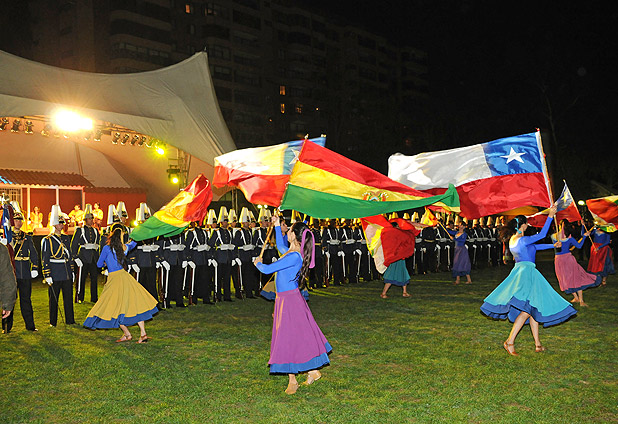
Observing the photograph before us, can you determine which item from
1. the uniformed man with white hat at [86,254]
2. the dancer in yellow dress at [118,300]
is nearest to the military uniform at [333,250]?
the uniformed man with white hat at [86,254]

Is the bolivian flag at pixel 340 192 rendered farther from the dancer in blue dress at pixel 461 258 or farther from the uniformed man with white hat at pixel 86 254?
the dancer in blue dress at pixel 461 258

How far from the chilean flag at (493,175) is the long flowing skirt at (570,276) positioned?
168 inches

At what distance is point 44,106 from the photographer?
1277cm

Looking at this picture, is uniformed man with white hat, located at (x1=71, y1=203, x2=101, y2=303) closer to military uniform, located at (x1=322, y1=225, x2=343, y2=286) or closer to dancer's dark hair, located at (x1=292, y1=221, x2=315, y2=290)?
military uniform, located at (x1=322, y1=225, x2=343, y2=286)

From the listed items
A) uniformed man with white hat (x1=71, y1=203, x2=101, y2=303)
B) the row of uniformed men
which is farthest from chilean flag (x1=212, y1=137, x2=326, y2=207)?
the row of uniformed men

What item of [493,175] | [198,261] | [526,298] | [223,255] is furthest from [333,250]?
[526,298]

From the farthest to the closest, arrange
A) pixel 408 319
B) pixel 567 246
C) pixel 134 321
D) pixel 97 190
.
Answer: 1. pixel 97 190
2. pixel 567 246
3. pixel 408 319
4. pixel 134 321

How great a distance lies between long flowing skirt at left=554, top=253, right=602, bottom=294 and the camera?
1195 centimetres

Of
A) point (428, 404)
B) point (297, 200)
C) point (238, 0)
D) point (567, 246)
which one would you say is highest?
point (238, 0)

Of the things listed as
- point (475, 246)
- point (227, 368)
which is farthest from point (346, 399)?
point (475, 246)

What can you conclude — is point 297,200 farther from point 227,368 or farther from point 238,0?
point 238,0

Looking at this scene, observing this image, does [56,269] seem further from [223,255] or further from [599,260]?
[599,260]

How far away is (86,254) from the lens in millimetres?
14086

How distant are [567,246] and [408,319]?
4327 mm
